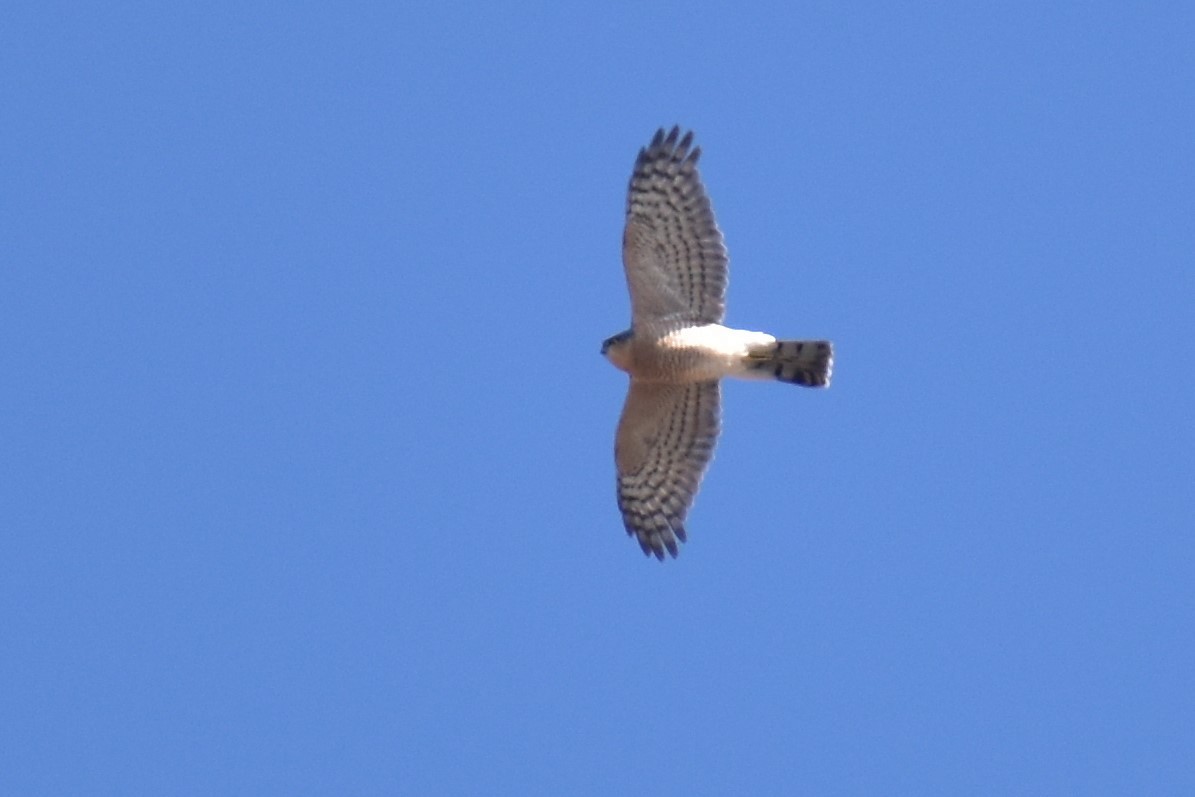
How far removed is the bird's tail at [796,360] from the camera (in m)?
17.5

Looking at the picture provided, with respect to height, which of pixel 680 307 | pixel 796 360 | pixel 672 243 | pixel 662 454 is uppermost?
pixel 672 243

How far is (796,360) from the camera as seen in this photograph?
1756 cm

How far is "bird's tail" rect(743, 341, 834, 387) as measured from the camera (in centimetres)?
1748

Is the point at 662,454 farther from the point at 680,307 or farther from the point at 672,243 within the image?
the point at 672,243

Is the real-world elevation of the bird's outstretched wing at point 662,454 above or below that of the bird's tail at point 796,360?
below

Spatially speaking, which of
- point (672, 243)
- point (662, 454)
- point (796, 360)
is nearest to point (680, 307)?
point (672, 243)

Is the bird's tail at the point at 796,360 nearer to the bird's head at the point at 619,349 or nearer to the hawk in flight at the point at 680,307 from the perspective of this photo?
the hawk in flight at the point at 680,307

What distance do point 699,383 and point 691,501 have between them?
983mm

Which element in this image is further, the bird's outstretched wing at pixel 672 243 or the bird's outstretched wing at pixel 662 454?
the bird's outstretched wing at pixel 662 454

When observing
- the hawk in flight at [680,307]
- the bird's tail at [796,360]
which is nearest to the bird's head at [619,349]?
the hawk in flight at [680,307]

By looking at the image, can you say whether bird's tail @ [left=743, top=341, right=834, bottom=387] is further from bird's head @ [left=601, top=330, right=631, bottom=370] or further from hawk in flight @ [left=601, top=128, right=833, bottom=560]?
bird's head @ [left=601, top=330, right=631, bottom=370]

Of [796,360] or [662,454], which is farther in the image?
[662,454]

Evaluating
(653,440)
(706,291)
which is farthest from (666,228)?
(653,440)

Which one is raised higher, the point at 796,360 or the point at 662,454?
the point at 796,360
